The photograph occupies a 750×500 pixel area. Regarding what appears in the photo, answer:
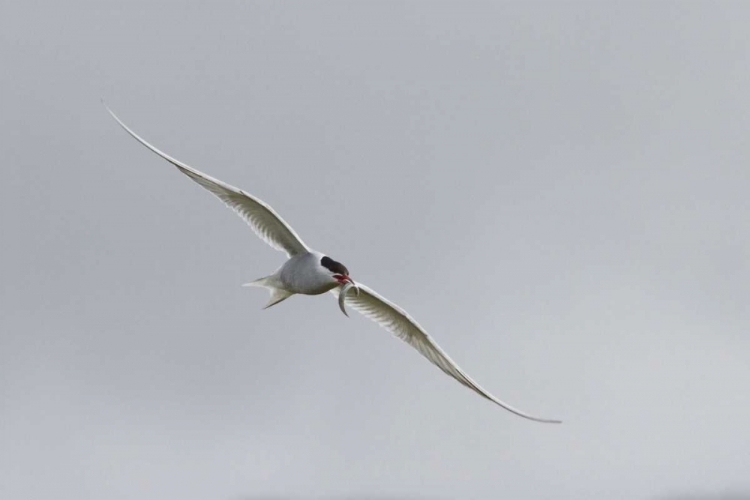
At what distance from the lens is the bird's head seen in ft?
84.8

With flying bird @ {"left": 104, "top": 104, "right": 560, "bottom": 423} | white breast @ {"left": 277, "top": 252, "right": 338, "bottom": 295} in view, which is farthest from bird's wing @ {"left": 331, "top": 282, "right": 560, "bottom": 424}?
white breast @ {"left": 277, "top": 252, "right": 338, "bottom": 295}

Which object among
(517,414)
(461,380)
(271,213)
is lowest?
(517,414)

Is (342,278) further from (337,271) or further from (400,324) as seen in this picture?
(400,324)

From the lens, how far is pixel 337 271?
25.9m

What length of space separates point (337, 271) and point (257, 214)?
2.40 metres

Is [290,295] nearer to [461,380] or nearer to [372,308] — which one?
[372,308]

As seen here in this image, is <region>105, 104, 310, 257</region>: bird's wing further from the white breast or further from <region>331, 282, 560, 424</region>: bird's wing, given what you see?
<region>331, 282, 560, 424</region>: bird's wing

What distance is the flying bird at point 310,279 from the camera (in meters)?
25.9

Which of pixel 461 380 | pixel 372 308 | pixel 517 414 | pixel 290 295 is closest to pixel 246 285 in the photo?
pixel 290 295

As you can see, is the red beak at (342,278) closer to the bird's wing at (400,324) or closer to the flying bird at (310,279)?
the flying bird at (310,279)

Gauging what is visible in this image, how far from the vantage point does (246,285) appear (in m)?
27.7

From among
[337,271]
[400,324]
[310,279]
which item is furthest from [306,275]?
[400,324]

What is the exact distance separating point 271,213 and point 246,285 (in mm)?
2325

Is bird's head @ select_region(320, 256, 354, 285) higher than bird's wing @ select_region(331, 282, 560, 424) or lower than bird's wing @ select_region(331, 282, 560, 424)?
lower
